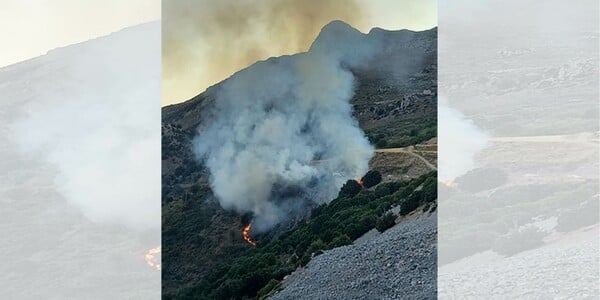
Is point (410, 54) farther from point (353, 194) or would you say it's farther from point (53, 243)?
point (53, 243)

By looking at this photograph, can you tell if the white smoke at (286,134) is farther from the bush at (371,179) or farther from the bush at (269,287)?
the bush at (269,287)

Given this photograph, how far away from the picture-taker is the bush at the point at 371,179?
7.68m

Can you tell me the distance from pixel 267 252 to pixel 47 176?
8.69ft

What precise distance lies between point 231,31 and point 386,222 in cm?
226

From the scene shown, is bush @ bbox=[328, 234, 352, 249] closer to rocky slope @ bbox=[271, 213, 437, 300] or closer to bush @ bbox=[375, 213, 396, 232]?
rocky slope @ bbox=[271, 213, 437, 300]

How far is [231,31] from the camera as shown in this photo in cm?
782

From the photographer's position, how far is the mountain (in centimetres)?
773

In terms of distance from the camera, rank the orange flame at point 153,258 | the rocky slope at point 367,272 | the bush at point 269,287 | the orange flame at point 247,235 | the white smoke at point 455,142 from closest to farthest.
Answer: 1. the rocky slope at point 367,272
2. the bush at point 269,287
3. the orange flame at point 247,235
4. the white smoke at point 455,142
5. the orange flame at point 153,258

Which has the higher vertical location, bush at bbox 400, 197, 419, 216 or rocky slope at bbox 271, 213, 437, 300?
bush at bbox 400, 197, 419, 216

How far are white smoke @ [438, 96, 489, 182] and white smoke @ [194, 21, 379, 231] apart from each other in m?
0.89

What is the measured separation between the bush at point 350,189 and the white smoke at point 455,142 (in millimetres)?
929

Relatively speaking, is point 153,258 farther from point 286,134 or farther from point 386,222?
point 386,222

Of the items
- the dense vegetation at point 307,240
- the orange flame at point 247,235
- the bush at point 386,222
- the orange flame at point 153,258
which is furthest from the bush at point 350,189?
the orange flame at point 153,258

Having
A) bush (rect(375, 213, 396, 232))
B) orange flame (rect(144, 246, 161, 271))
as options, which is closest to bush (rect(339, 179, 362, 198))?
bush (rect(375, 213, 396, 232))
